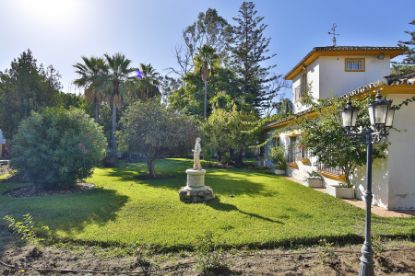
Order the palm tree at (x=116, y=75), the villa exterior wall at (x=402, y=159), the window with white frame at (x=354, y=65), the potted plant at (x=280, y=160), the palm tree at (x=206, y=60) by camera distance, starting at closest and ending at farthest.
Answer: the villa exterior wall at (x=402, y=159) < the window with white frame at (x=354, y=65) < the potted plant at (x=280, y=160) < the palm tree at (x=116, y=75) < the palm tree at (x=206, y=60)

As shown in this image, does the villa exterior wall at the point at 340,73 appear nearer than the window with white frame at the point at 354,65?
Yes

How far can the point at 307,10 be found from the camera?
12.3 m

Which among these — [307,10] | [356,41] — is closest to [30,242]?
[307,10]

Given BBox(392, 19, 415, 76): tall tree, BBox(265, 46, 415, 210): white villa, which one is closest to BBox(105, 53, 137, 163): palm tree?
BBox(265, 46, 415, 210): white villa

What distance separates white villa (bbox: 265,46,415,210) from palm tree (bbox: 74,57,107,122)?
12.8 metres

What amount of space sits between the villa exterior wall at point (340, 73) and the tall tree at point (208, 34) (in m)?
21.1

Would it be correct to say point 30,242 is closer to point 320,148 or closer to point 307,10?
point 320,148

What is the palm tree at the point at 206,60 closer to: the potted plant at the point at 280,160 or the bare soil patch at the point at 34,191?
the potted plant at the point at 280,160

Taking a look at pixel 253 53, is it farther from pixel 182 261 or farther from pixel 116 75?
pixel 182 261

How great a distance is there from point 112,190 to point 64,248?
5762 mm

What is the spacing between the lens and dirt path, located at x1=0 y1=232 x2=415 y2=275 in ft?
14.1

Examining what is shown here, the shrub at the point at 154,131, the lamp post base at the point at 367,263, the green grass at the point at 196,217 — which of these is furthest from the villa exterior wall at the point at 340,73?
the lamp post base at the point at 367,263

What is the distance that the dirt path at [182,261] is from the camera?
4301mm

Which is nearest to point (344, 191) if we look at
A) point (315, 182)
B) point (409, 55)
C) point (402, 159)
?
point (402, 159)
